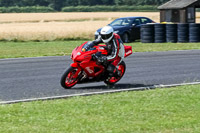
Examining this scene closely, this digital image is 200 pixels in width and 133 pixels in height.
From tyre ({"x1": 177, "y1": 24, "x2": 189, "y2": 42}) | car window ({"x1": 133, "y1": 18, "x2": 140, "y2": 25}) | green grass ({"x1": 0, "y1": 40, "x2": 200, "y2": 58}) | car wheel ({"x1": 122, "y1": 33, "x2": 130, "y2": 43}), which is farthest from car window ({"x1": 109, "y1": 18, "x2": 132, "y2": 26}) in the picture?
tyre ({"x1": 177, "y1": 24, "x2": 189, "y2": 42})

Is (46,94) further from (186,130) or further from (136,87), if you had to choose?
(186,130)

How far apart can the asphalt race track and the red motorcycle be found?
0.67 feet

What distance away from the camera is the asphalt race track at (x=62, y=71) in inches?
400

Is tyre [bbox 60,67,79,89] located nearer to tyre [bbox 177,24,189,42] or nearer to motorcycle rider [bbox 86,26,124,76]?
motorcycle rider [bbox 86,26,124,76]

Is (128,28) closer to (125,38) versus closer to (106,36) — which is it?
(125,38)

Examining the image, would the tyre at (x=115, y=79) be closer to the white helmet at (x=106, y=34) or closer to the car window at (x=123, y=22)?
the white helmet at (x=106, y=34)

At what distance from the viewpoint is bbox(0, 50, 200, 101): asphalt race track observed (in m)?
10.1

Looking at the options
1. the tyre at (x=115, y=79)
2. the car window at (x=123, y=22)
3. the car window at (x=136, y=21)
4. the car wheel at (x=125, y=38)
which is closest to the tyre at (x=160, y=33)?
the car wheel at (x=125, y=38)

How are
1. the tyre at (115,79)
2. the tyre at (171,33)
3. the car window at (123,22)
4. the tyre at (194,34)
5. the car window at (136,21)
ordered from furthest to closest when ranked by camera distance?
the car window at (136,21)
the car window at (123,22)
the tyre at (171,33)
the tyre at (194,34)
the tyre at (115,79)

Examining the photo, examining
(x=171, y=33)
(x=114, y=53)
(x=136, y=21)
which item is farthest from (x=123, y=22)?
(x=114, y=53)

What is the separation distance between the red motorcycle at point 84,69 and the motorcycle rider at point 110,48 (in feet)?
0.34

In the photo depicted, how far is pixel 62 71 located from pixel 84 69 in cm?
365

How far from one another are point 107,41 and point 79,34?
74.7 ft

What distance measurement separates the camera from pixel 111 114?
7398mm
